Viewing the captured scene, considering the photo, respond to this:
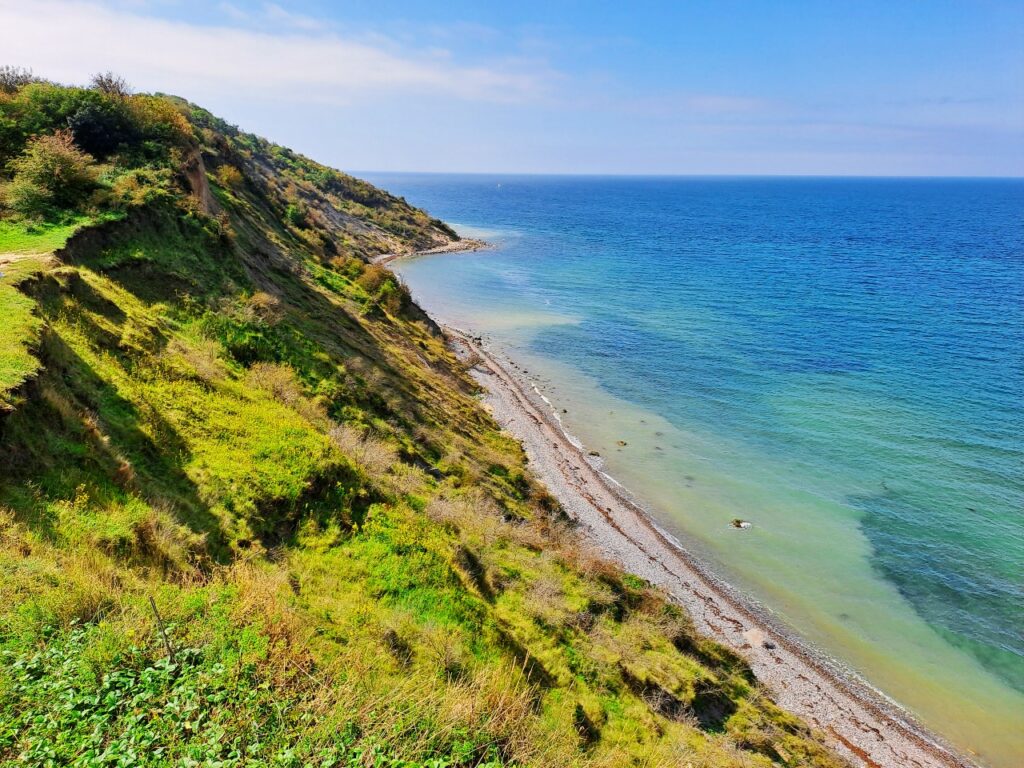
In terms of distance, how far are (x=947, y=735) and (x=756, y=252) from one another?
108 meters

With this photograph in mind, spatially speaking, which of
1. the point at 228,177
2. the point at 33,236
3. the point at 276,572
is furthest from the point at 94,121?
the point at 276,572

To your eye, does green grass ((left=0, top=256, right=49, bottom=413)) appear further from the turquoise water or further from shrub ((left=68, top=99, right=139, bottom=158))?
the turquoise water

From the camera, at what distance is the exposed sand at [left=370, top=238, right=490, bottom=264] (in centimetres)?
9288

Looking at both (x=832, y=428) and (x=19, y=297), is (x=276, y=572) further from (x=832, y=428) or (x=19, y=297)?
(x=832, y=428)

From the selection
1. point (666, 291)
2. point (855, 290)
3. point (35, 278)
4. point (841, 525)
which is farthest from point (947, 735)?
point (855, 290)

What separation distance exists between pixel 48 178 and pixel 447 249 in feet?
296

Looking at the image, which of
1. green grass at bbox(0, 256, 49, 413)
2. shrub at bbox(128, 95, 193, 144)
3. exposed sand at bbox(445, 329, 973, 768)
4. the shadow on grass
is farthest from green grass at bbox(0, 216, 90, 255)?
exposed sand at bbox(445, 329, 973, 768)

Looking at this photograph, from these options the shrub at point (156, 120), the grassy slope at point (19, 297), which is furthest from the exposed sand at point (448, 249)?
the grassy slope at point (19, 297)

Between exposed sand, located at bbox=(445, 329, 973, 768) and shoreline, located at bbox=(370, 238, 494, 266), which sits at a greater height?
shoreline, located at bbox=(370, 238, 494, 266)

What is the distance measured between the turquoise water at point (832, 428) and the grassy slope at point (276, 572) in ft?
28.2

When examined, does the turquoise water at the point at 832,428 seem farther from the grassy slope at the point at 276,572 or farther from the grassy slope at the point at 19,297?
the grassy slope at the point at 19,297

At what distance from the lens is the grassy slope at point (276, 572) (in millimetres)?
7332

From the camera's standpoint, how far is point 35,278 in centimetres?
1666

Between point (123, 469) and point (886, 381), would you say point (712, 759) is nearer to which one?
point (123, 469)
